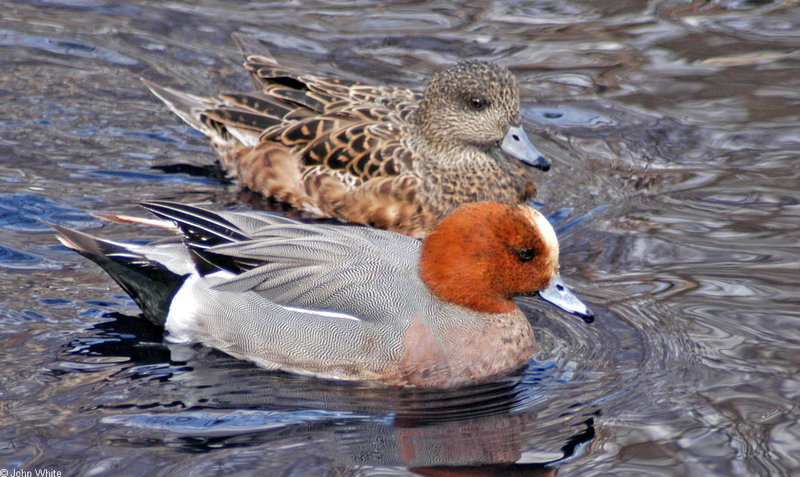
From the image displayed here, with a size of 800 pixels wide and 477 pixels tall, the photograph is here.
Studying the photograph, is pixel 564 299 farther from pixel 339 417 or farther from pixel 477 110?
pixel 477 110

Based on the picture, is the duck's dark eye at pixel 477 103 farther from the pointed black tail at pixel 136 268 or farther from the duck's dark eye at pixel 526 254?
the pointed black tail at pixel 136 268

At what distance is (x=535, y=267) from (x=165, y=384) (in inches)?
70.6

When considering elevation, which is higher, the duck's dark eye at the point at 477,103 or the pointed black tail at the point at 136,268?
the duck's dark eye at the point at 477,103

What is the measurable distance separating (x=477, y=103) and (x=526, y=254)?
2.04 m

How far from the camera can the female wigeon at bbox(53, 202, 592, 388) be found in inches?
197

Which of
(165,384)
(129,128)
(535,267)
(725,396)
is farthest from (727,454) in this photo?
(129,128)

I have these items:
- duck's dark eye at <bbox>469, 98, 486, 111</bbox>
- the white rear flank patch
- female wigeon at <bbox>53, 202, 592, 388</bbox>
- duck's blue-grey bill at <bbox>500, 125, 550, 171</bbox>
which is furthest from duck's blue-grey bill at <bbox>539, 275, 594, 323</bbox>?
duck's dark eye at <bbox>469, 98, 486, 111</bbox>

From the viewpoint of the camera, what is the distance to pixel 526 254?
16.5ft

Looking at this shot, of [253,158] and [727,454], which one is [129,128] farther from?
[727,454]

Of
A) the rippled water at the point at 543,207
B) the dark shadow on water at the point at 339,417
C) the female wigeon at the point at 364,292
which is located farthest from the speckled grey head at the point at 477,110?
the dark shadow on water at the point at 339,417

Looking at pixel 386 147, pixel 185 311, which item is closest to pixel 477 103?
pixel 386 147

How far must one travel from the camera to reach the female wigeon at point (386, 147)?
681 centimetres

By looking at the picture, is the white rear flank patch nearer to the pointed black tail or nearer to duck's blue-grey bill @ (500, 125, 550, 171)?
the pointed black tail

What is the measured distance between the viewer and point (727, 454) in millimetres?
4395
